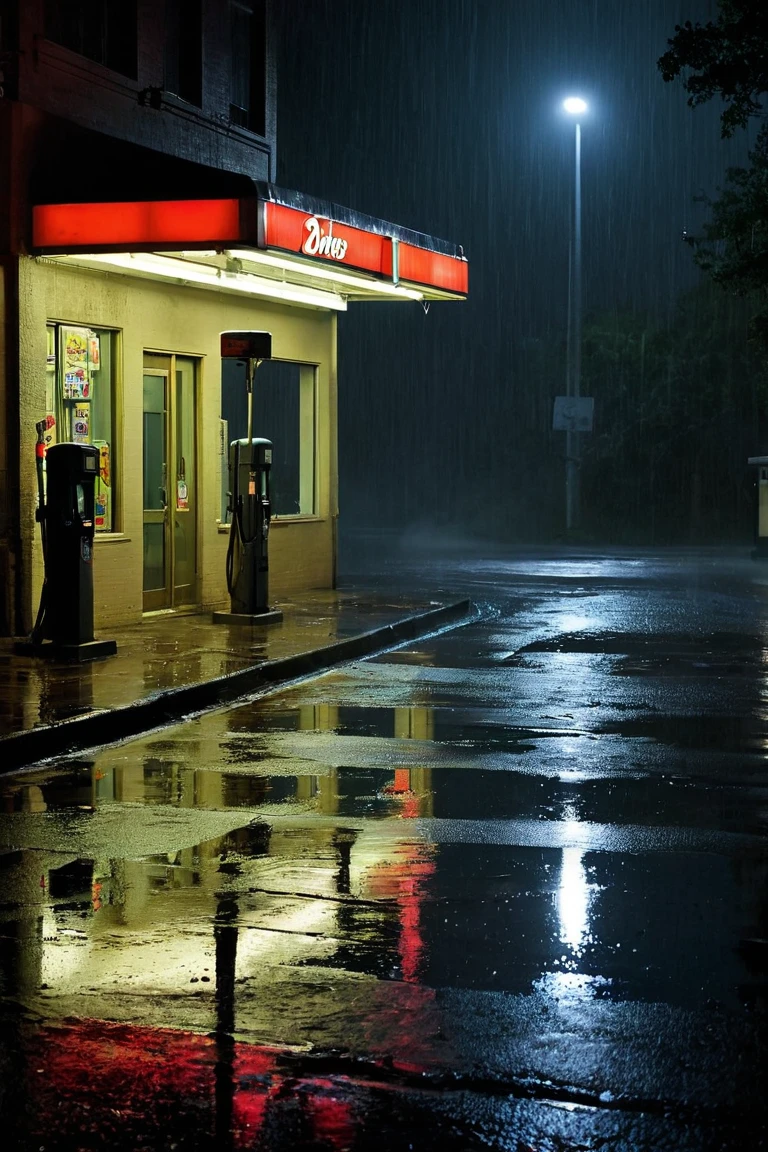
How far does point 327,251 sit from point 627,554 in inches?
683

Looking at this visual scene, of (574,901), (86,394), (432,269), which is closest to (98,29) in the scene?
(86,394)

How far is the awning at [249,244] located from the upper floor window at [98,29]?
2317 mm

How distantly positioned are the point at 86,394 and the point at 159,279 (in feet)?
5.89

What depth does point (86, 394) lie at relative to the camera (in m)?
17.0

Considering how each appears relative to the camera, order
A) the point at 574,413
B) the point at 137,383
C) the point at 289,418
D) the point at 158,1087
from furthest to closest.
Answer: the point at 574,413 → the point at 289,418 → the point at 137,383 → the point at 158,1087

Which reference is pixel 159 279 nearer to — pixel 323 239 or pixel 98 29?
pixel 323 239

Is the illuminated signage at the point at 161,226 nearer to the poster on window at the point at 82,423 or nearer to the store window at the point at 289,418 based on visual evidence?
the poster on window at the point at 82,423

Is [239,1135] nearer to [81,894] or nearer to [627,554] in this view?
[81,894]

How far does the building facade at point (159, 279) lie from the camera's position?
15578 millimetres

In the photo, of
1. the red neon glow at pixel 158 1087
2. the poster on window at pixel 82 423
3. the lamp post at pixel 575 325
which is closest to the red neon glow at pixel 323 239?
the poster on window at pixel 82 423

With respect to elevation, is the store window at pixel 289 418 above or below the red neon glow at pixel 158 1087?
above

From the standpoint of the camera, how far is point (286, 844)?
788cm

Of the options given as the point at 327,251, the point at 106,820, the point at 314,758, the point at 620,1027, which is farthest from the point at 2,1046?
the point at 327,251

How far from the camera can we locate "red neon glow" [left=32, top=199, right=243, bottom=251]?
15.2 meters
